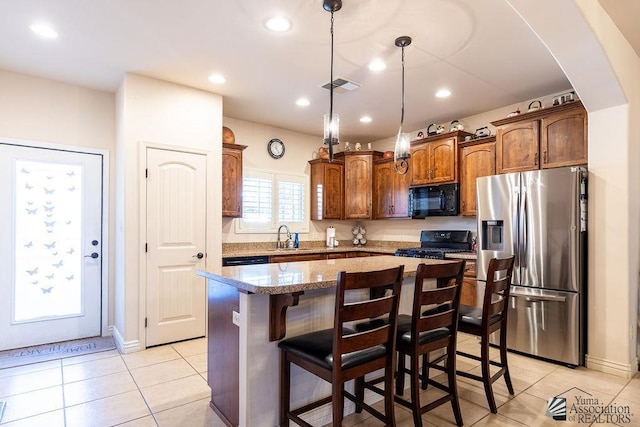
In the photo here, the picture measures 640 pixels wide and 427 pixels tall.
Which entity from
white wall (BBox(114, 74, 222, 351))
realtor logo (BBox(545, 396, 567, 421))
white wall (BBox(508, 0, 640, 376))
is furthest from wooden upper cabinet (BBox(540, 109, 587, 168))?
white wall (BBox(114, 74, 222, 351))

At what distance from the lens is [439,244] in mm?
5086

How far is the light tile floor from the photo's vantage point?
231 cm

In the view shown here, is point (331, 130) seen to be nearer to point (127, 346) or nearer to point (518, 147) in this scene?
point (518, 147)

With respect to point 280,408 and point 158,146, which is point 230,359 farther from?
point 158,146

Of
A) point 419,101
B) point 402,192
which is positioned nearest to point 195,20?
point 419,101

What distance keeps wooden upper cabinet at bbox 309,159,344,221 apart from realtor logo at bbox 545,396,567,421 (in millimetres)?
3818

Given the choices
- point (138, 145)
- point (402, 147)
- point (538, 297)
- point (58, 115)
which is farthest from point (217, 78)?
point (538, 297)

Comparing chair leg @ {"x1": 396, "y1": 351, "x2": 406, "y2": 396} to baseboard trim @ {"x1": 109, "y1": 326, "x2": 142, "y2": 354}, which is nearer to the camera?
chair leg @ {"x1": 396, "y1": 351, "x2": 406, "y2": 396}

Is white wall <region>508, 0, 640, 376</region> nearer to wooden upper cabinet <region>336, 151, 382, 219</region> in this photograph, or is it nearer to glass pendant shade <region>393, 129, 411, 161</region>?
glass pendant shade <region>393, 129, 411, 161</region>

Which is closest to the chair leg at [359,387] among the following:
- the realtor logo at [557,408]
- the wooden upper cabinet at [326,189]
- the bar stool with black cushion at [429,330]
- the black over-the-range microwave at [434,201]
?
the bar stool with black cushion at [429,330]

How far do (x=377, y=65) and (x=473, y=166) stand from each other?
6.39 ft

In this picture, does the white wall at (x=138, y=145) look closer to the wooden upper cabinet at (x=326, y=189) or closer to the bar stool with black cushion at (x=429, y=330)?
the wooden upper cabinet at (x=326, y=189)

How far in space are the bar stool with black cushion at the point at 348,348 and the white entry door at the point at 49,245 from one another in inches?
122

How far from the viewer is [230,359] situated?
85.5 inches
